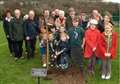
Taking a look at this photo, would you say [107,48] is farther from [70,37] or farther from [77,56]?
[70,37]

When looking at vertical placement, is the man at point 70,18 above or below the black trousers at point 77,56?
above

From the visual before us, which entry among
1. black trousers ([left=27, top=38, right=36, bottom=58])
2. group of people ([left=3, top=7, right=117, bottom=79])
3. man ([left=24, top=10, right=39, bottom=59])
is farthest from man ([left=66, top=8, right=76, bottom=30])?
black trousers ([left=27, top=38, right=36, bottom=58])

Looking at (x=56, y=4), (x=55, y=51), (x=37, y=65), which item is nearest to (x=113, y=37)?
(x=55, y=51)

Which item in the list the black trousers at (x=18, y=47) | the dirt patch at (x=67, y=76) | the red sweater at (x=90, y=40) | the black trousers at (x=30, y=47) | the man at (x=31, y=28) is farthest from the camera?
the black trousers at (x=18, y=47)

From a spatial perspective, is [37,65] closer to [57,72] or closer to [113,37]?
[57,72]

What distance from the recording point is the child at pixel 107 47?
13555 mm

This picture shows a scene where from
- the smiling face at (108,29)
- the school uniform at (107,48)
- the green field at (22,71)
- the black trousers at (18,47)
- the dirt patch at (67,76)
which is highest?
the smiling face at (108,29)

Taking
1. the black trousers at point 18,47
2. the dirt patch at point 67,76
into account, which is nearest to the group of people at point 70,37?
the dirt patch at point 67,76

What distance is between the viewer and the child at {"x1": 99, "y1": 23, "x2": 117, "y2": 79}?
13555 mm

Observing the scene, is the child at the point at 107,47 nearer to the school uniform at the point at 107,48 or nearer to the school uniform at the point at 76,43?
the school uniform at the point at 107,48

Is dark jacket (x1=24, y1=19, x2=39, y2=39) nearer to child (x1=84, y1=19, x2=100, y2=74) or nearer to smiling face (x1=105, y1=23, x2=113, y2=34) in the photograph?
child (x1=84, y1=19, x2=100, y2=74)

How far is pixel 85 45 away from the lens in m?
14.1

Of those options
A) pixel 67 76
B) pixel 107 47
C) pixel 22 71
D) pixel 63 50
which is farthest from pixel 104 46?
pixel 22 71

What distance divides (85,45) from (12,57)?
3747 millimetres
